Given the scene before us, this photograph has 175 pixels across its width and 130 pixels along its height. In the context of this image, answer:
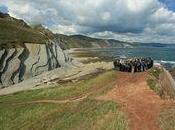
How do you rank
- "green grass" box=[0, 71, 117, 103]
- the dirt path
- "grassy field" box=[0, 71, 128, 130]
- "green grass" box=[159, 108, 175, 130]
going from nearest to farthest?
"green grass" box=[159, 108, 175, 130] → the dirt path → "grassy field" box=[0, 71, 128, 130] → "green grass" box=[0, 71, 117, 103]

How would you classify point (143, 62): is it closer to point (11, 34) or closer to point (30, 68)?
point (30, 68)

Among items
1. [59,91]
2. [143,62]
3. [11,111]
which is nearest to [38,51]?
[143,62]

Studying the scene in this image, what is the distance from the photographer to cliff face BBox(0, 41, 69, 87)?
257 feet

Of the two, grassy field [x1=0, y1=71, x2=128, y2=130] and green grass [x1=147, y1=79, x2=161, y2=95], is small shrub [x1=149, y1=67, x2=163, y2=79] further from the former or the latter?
grassy field [x1=0, y1=71, x2=128, y2=130]

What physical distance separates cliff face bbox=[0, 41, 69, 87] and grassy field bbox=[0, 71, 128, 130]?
27856 millimetres

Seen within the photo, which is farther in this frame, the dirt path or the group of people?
the group of people

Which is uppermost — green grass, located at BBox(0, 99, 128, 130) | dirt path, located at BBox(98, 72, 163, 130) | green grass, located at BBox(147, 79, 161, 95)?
green grass, located at BBox(147, 79, 161, 95)

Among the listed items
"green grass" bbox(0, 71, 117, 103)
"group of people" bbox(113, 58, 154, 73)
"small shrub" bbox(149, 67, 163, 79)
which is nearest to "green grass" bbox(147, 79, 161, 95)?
"green grass" bbox(0, 71, 117, 103)

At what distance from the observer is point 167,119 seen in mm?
38781

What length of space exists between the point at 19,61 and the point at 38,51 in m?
13.2

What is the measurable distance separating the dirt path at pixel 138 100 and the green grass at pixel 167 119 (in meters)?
0.59

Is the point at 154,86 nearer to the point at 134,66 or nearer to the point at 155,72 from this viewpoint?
the point at 155,72

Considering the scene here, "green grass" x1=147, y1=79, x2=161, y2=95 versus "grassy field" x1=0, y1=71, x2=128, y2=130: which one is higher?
"green grass" x1=147, y1=79, x2=161, y2=95

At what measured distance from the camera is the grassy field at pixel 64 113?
3928cm
